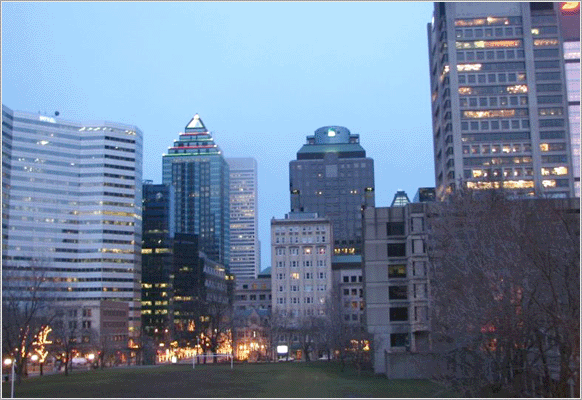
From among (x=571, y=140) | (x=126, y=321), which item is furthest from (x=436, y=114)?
(x=126, y=321)

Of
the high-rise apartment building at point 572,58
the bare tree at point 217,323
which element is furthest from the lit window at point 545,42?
the bare tree at point 217,323

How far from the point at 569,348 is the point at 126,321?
180m

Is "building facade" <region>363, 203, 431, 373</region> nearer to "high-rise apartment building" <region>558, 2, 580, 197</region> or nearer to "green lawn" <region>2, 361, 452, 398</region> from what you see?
"green lawn" <region>2, 361, 452, 398</region>

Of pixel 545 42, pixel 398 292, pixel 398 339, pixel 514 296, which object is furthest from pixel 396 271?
pixel 545 42

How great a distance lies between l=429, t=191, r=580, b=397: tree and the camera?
80.4ft

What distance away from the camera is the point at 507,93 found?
147125mm

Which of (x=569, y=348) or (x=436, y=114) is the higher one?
(x=436, y=114)

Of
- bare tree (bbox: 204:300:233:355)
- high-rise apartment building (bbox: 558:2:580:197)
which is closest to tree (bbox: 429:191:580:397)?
bare tree (bbox: 204:300:233:355)

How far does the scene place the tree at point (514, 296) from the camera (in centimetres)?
2452

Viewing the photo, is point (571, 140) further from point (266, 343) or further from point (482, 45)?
point (266, 343)

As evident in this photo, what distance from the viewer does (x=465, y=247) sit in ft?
138

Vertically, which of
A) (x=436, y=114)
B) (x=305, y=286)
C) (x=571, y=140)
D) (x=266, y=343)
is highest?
(x=436, y=114)

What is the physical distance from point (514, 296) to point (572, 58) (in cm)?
13470

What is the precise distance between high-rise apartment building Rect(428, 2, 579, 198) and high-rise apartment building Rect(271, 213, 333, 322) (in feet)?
162
